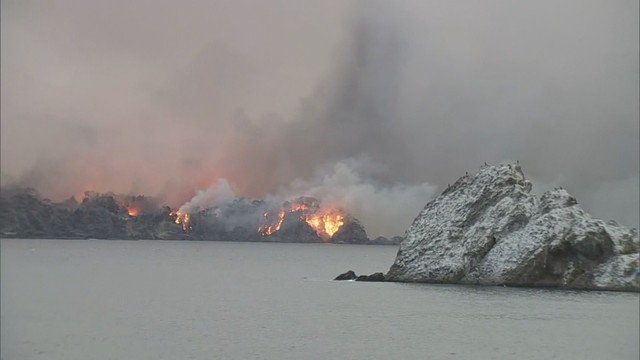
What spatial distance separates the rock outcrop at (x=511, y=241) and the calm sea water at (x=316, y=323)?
2382 mm

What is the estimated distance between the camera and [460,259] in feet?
251

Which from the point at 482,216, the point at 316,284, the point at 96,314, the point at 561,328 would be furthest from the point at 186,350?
the point at 316,284

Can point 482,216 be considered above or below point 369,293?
above

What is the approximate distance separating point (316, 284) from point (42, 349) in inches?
2227

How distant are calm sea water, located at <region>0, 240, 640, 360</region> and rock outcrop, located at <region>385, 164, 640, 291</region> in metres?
2.38

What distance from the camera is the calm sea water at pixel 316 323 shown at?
126ft

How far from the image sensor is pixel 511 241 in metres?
73.4

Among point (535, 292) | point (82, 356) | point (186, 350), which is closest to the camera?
point (82, 356)

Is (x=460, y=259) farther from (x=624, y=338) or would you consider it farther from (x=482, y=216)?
(x=624, y=338)

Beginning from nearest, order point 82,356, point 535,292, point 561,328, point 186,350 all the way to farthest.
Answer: point 82,356 < point 186,350 < point 561,328 < point 535,292

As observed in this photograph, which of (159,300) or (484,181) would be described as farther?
(484,181)

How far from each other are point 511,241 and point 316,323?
1199 inches

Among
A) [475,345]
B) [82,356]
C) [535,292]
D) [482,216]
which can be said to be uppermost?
[482,216]

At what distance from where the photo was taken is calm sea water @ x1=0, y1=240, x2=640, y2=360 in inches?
1508
